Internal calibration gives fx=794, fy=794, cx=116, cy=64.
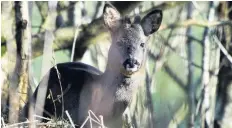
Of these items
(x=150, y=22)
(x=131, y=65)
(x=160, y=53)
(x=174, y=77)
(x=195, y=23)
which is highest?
(x=150, y=22)

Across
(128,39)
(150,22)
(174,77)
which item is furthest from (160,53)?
(128,39)

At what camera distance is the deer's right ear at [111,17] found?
21.0ft

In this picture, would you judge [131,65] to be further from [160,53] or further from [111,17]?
[160,53]

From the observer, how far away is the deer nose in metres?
6.00

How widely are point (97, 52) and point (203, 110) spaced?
168 cm

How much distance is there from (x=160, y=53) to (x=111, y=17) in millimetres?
2233

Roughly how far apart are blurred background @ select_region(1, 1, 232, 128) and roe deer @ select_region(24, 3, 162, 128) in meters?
0.24

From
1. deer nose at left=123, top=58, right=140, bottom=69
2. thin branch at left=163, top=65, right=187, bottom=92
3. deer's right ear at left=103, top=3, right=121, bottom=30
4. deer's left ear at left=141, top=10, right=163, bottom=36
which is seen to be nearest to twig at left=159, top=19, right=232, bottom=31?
thin branch at left=163, top=65, right=187, bottom=92

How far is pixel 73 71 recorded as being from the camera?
6.63m

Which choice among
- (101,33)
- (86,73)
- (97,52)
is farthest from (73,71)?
(97,52)

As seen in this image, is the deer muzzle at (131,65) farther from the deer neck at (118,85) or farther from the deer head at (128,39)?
the deer neck at (118,85)

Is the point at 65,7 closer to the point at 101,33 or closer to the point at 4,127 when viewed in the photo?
the point at 101,33

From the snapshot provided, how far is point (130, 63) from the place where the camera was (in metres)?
6.00

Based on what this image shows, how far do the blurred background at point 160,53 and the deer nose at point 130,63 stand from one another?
47 centimetres
